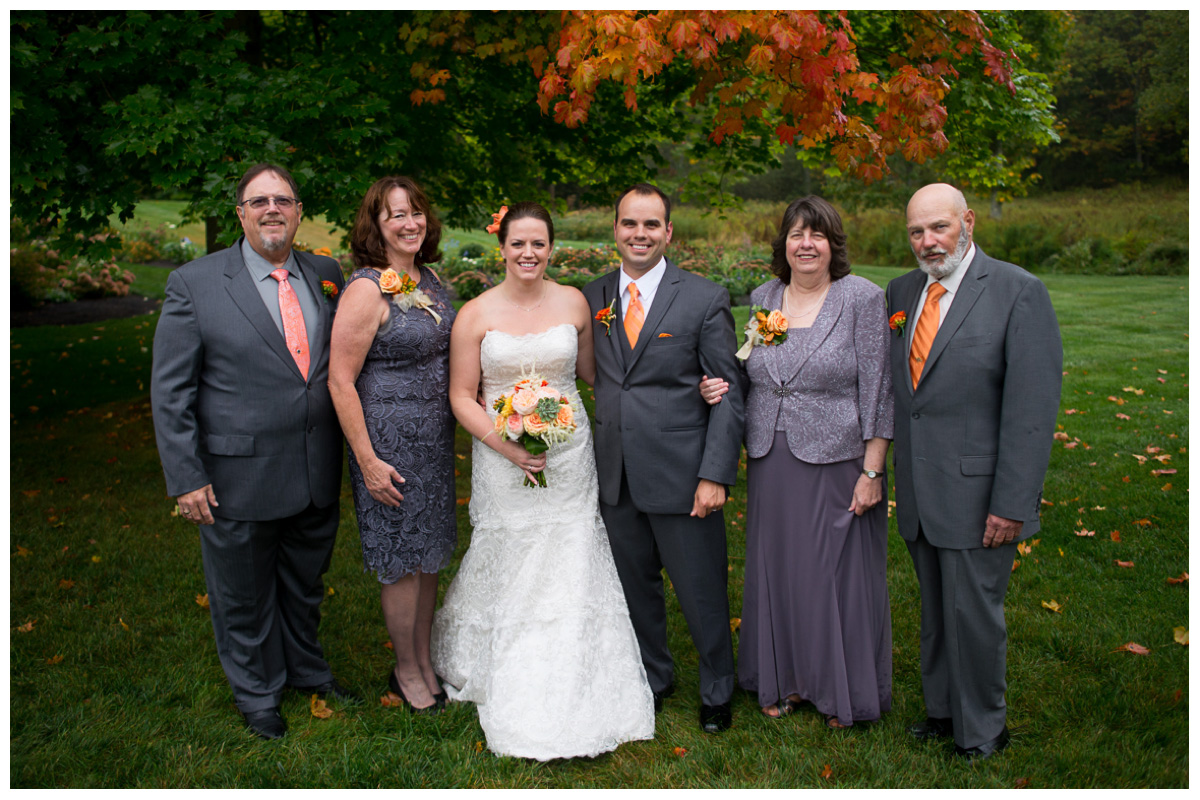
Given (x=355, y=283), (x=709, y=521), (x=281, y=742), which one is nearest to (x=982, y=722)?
(x=709, y=521)

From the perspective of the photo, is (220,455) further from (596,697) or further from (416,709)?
(596,697)

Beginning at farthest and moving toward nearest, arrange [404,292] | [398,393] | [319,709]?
[319,709]
[398,393]
[404,292]

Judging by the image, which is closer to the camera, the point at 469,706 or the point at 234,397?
the point at 234,397

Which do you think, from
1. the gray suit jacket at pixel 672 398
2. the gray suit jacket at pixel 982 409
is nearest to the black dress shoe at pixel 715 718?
the gray suit jacket at pixel 672 398

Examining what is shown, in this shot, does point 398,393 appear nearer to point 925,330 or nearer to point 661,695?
point 661,695

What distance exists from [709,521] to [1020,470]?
4.52 feet

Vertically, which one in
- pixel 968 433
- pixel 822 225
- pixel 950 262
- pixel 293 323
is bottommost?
pixel 968 433

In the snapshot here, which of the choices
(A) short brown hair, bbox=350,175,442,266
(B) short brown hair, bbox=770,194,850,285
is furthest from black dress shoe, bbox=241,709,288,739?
(B) short brown hair, bbox=770,194,850,285

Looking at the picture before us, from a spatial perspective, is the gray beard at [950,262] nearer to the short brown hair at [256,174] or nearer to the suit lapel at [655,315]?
the suit lapel at [655,315]

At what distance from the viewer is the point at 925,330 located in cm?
353

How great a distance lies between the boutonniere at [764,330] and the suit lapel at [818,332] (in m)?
0.10

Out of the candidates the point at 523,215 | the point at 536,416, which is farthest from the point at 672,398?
the point at 523,215

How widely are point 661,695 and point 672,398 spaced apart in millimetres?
1558

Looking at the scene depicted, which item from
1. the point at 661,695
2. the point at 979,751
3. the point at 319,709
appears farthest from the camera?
the point at 661,695
